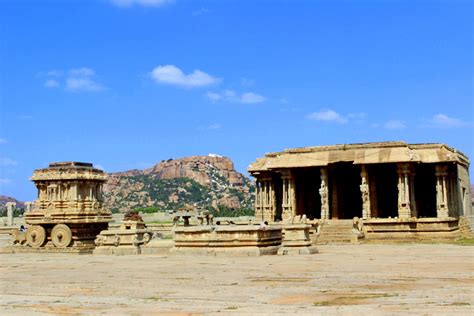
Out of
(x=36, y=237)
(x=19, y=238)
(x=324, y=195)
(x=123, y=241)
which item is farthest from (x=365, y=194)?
(x=19, y=238)

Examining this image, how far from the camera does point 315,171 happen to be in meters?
45.2

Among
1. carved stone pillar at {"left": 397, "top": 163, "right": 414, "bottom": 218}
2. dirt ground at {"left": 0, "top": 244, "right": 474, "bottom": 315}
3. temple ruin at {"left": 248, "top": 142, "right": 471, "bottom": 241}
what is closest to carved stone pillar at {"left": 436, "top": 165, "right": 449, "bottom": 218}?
temple ruin at {"left": 248, "top": 142, "right": 471, "bottom": 241}

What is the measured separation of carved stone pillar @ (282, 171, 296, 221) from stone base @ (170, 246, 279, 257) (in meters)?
20.2

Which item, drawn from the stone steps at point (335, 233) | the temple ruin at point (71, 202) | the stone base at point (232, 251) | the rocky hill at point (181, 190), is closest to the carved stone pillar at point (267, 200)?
the stone steps at point (335, 233)

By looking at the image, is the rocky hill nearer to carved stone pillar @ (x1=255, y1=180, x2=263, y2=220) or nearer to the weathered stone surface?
carved stone pillar @ (x1=255, y1=180, x2=263, y2=220)

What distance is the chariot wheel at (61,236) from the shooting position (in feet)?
124

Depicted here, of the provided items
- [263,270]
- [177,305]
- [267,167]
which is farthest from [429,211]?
[177,305]

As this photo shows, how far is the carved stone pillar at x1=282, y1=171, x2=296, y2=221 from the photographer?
1692 inches

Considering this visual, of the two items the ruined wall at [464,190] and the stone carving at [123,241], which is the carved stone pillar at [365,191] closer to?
the ruined wall at [464,190]

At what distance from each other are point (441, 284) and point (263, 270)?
205 inches

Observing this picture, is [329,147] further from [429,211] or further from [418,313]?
[418,313]

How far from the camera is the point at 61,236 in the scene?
3794 cm

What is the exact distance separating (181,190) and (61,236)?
13900 centimetres

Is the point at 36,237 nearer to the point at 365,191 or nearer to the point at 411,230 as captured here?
the point at 365,191
